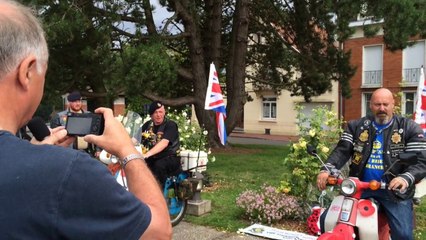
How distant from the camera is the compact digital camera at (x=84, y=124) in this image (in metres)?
1.58

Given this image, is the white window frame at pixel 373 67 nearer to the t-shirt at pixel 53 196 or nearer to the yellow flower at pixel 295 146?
the yellow flower at pixel 295 146

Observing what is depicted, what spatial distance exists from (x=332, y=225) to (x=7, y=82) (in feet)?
9.90

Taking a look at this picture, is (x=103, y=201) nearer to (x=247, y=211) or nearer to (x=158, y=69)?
(x=247, y=211)

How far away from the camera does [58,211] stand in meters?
A: 1.03

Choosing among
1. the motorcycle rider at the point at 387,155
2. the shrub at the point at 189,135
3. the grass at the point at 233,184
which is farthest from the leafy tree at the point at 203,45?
the motorcycle rider at the point at 387,155

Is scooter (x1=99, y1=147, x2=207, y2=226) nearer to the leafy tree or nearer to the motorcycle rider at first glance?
the motorcycle rider

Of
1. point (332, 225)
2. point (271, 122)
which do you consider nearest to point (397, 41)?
point (332, 225)

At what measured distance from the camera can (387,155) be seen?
3934mm

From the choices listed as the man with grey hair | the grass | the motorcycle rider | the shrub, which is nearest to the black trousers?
the grass

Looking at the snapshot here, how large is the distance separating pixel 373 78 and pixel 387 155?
28.5m

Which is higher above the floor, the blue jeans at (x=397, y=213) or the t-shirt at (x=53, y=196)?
the t-shirt at (x=53, y=196)

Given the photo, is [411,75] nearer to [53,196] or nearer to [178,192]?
[178,192]

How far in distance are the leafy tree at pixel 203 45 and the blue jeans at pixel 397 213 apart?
7.60m

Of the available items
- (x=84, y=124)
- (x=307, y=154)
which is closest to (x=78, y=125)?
(x=84, y=124)
